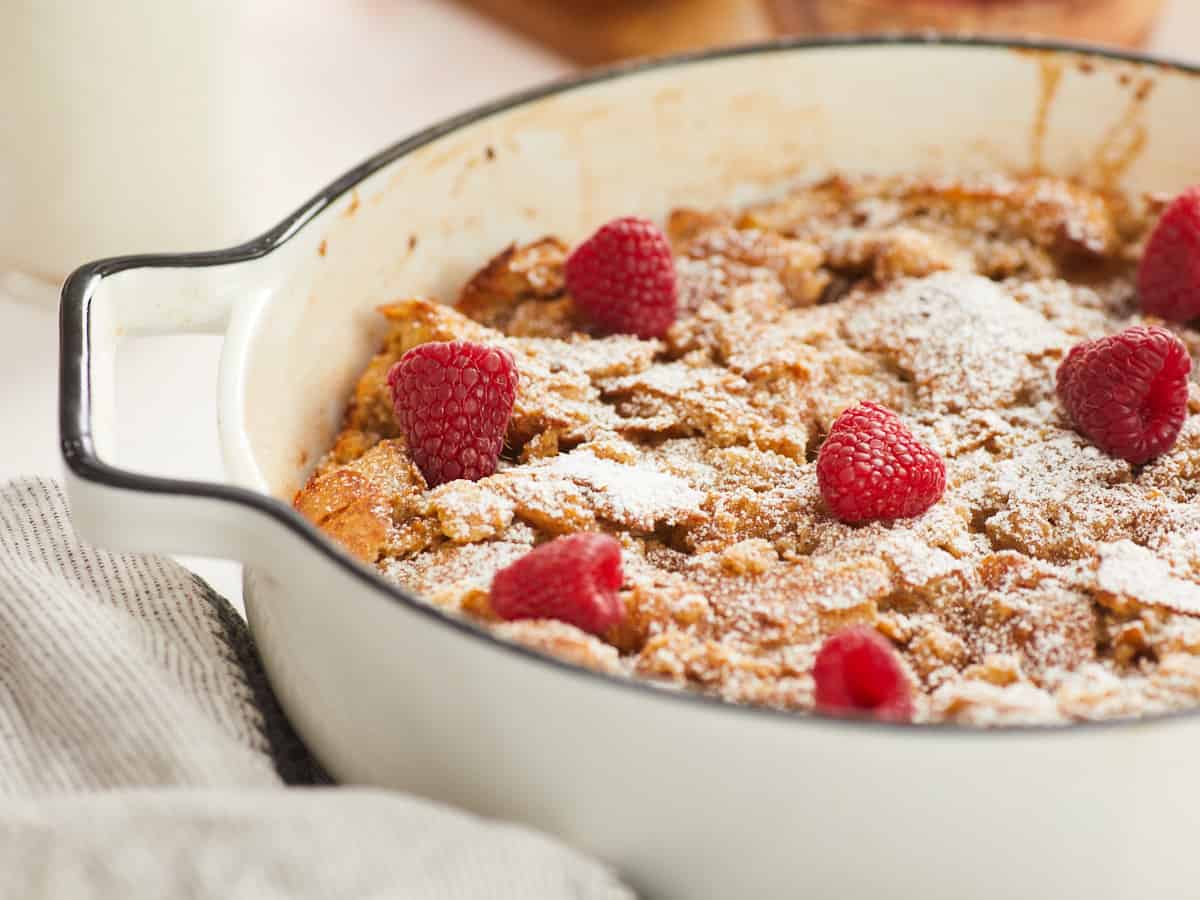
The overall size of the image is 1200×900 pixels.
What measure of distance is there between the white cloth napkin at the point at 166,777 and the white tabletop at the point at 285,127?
0.81ft

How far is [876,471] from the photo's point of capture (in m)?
1.23

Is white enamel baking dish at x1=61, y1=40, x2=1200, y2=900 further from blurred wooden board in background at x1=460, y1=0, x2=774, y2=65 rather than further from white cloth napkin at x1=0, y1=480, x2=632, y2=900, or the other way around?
blurred wooden board in background at x1=460, y1=0, x2=774, y2=65

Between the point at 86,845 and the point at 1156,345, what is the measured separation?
0.98m

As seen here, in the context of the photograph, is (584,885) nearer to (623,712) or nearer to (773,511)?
(623,712)

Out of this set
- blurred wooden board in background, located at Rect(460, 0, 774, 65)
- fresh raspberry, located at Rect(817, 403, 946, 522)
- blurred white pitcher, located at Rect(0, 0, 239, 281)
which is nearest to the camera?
fresh raspberry, located at Rect(817, 403, 946, 522)

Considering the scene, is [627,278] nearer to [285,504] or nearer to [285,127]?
[285,504]

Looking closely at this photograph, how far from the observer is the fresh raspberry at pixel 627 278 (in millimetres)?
1486

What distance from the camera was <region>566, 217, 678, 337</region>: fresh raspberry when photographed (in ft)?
4.88

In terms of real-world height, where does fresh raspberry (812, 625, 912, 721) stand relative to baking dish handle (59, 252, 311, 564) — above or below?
below

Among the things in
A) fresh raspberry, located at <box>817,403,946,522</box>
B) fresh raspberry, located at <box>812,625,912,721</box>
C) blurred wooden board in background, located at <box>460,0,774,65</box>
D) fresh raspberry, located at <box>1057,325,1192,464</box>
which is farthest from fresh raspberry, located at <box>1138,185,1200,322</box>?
blurred wooden board in background, located at <box>460,0,774,65</box>

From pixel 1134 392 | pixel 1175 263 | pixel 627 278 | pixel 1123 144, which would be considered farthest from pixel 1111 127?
pixel 627 278

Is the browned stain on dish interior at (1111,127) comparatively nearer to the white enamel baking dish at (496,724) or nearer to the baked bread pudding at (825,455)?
the baked bread pudding at (825,455)

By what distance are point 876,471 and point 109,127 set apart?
42.6 inches

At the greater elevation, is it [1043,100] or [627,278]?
[1043,100]
